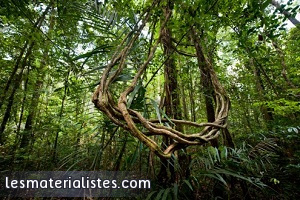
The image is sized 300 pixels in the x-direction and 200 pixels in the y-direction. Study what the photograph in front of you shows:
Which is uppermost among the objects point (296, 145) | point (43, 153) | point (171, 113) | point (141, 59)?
point (141, 59)

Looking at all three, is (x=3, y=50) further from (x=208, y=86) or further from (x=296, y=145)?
(x=296, y=145)

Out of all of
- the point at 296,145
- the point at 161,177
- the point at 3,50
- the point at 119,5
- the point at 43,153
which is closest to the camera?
the point at 119,5

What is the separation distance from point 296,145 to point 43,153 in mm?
3936

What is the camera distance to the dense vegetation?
0.98 metres

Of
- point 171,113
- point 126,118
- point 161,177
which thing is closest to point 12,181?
point 161,177

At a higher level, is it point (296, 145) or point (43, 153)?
point (43, 153)

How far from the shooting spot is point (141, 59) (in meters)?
1.44

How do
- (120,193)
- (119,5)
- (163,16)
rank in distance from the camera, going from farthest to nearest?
(120,193) → (163,16) → (119,5)

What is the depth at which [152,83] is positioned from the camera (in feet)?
7.38

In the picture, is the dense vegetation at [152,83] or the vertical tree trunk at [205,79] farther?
the vertical tree trunk at [205,79]

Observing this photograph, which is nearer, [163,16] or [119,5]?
[119,5]

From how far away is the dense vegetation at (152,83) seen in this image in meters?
0.98

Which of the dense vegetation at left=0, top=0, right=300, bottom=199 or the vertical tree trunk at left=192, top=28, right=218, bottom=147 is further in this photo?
the vertical tree trunk at left=192, top=28, right=218, bottom=147

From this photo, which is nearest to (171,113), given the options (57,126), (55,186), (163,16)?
(163,16)
